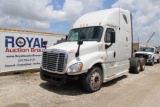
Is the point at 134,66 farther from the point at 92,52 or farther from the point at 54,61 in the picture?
A: the point at 54,61

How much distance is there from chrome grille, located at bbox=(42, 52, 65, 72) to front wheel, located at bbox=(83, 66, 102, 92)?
3.43 feet

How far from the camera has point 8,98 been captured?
6738 mm

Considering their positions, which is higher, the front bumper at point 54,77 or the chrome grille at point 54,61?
the chrome grille at point 54,61

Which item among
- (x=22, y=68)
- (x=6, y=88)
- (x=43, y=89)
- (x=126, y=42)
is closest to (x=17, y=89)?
(x=6, y=88)

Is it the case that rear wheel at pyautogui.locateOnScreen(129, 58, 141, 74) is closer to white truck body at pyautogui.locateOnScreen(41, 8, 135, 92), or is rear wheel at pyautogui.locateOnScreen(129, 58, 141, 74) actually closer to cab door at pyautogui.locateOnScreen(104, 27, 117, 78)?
white truck body at pyautogui.locateOnScreen(41, 8, 135, 92)

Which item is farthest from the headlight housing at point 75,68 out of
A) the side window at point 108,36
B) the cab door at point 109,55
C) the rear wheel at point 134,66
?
the rear wheel at point 134,66

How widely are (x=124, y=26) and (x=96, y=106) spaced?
558 centimetres

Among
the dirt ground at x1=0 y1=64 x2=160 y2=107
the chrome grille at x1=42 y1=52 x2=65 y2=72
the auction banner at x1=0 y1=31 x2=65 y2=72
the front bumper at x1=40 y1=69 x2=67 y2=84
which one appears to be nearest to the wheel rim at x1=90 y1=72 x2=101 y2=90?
the dirt ground at x1=0 y1=64 x2=160 y2=107

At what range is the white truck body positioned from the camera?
721cm

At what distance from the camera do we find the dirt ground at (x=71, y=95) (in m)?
6.33

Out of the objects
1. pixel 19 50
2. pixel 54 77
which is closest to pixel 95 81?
pixel 54 77

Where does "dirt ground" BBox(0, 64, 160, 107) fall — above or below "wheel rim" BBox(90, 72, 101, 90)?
below

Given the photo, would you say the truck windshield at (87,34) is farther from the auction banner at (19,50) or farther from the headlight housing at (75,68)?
the auction banner at (19,50)

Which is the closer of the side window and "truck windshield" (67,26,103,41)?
"truck windshield" (67,26,103,41)
